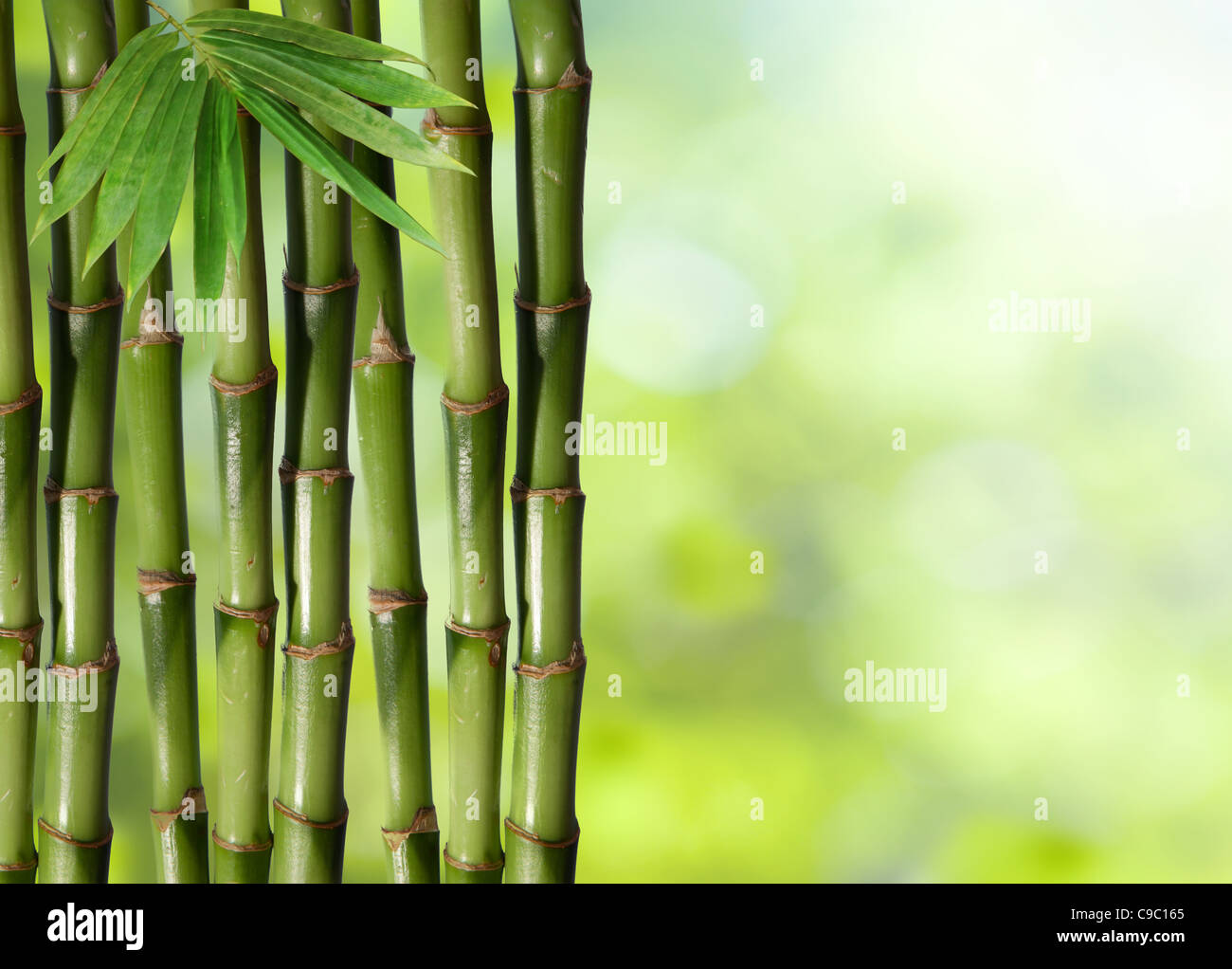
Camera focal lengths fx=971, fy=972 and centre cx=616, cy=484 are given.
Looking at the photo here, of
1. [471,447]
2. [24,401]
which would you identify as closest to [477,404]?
[471,447]

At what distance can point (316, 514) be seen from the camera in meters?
0.82

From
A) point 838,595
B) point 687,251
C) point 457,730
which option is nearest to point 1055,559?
point 838,595

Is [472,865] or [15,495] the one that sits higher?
[15,495]

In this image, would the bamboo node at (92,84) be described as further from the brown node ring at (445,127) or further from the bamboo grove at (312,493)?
the brown node ring at (445,127)

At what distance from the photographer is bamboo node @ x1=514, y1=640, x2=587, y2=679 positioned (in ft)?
2.74

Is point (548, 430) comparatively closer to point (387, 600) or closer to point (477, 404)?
point (477, 404)

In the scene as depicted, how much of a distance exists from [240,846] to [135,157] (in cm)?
57

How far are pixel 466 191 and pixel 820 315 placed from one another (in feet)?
1.29

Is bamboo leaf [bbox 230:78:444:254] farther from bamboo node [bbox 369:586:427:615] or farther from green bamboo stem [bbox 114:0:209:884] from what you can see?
bamboo node [bbox 369:586:427:615]

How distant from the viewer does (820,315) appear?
990mm

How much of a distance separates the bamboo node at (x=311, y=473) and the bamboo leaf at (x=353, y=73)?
298 millimetres

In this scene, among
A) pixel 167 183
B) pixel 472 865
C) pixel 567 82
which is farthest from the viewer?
pixel 472 865

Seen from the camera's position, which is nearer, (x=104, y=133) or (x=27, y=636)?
(x=104, y=133)

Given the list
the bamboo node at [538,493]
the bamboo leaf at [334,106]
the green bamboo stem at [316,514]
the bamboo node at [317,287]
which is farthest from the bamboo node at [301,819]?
the bamboo leaf at [334,106]
